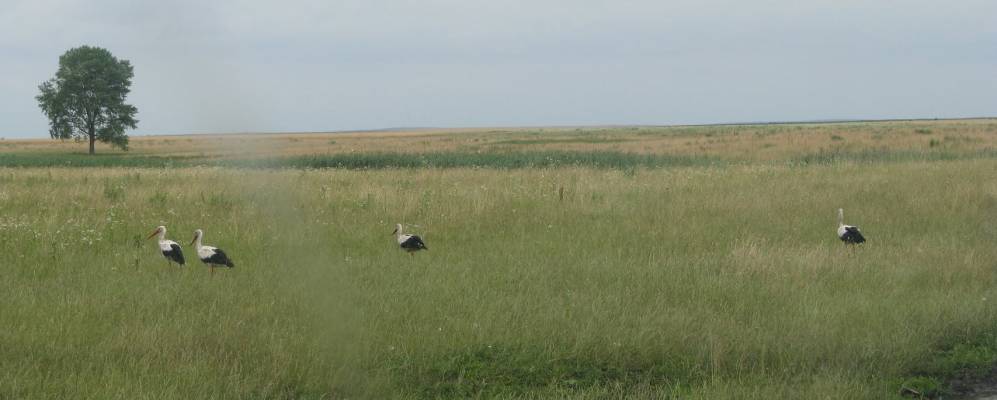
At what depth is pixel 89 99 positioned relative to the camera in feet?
207

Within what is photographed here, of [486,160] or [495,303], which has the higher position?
[486,160]

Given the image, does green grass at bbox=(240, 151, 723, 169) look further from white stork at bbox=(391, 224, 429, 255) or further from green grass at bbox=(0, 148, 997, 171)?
white stork at bbox=(391, 224, 429, 255)

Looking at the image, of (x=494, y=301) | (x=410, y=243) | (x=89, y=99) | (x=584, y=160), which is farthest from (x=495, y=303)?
(x=89, y=99)

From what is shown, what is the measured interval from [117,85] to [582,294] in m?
61.7

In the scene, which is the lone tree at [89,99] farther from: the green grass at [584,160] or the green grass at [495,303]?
the green grass at [495,303]

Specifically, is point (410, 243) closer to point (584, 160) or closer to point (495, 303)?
point (495, 303)

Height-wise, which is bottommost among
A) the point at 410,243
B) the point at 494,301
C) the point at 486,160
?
the point at 494,301

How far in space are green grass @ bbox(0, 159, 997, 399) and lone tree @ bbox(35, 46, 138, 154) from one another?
53.4 meters

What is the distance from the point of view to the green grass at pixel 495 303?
5.86 metres

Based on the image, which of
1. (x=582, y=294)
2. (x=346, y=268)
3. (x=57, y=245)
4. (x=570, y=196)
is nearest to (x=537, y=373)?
(x=582, y=294)

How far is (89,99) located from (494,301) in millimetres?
64488

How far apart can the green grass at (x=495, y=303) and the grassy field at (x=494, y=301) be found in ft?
0.09

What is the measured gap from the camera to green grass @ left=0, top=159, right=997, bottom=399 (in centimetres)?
586

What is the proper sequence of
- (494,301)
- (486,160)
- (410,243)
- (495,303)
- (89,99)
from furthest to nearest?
(89,99), (486,160), (410,243), (494,301), (495,303)
